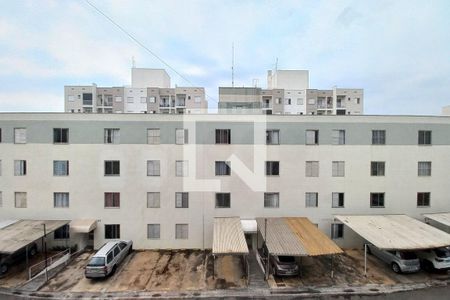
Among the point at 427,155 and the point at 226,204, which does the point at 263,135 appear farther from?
the point at 427,155

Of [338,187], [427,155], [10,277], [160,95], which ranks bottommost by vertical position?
[10,277]

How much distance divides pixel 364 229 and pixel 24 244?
22158mm

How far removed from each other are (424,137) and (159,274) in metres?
23.4

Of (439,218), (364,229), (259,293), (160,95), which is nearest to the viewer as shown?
(259,293)

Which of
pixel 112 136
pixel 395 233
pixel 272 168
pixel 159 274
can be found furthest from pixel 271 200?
pixel 112 136

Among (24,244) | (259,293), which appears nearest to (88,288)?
(24,244)

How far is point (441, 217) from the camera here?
18.8m

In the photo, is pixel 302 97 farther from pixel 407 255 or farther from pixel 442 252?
pixel 407 255

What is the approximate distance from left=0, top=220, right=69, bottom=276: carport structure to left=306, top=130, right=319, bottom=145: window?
19.5 m

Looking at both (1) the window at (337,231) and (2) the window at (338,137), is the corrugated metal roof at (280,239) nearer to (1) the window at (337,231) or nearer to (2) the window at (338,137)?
(1) the window at (337,231)

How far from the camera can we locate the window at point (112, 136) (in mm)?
18875

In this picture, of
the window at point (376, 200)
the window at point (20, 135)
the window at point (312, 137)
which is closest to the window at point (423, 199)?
the window at point (376, 200)

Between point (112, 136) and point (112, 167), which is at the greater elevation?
point (112, 136)

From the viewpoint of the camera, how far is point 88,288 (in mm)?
13836
